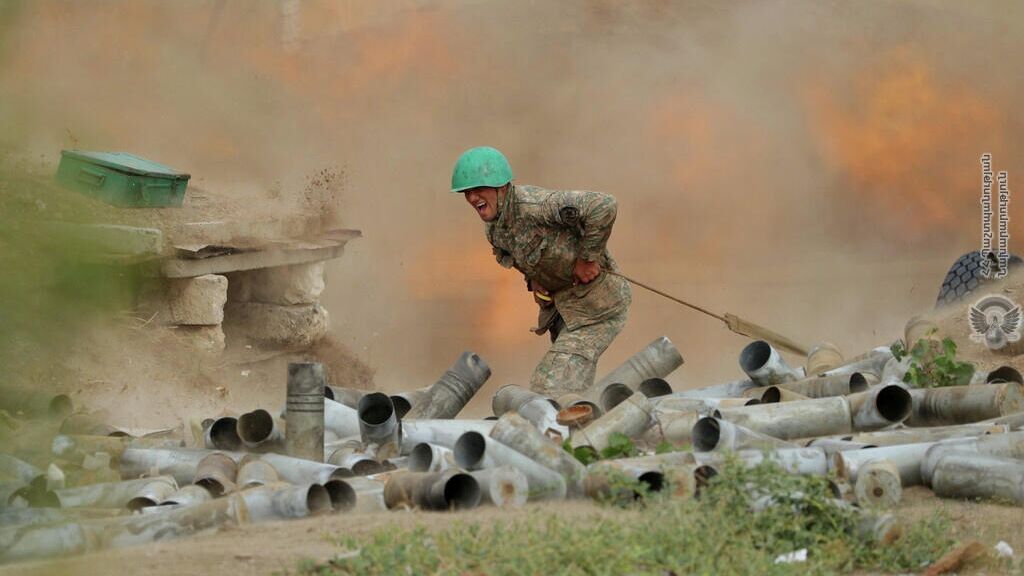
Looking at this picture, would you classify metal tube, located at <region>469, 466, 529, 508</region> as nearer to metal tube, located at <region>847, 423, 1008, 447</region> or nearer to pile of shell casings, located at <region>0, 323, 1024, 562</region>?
pile of shell casings, located at <region>0, 323, 1024, 562</region>

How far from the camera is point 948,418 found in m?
7.10

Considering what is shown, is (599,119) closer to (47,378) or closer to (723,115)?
(723,115)

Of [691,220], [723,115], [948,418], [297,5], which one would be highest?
[297,5]

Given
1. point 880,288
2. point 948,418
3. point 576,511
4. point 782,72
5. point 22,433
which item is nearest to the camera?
point 22,433

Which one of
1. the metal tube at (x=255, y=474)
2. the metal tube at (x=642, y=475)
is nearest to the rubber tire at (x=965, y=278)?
the metal tube at (x=642, y=475)

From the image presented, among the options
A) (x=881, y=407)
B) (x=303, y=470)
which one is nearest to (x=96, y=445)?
(x=303, y=470)

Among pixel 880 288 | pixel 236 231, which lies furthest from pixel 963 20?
pixel 236 231

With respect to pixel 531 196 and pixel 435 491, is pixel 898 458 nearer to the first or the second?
pixel 435 491

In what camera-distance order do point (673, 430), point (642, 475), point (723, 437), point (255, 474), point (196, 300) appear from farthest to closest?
point (196, 300) < point (673, 430) < point (255, 474) < point (723, 437) < point (642, 475)

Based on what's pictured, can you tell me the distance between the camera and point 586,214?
28.0 ft

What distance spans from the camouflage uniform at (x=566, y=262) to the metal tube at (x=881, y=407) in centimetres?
219

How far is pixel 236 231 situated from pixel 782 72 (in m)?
7.90

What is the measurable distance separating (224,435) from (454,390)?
1.83 meters

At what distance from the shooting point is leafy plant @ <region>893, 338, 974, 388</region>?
24.8 ft
